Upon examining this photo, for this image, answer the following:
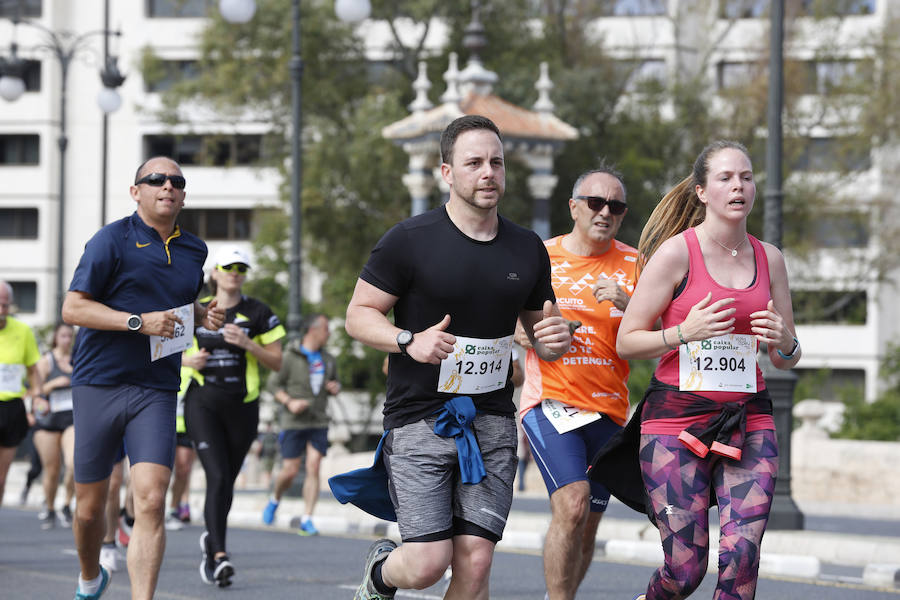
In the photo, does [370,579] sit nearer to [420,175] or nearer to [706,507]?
[706,507]

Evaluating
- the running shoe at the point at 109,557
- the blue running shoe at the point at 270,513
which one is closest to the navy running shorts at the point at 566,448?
the running shoe at the point at 109,557

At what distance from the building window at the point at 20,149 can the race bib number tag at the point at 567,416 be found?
169ft

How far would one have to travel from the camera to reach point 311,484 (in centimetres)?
1407

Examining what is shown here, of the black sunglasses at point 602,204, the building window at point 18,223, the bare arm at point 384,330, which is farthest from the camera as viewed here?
the building window at point 18,223

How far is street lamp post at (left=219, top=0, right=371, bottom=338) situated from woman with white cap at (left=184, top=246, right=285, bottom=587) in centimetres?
859

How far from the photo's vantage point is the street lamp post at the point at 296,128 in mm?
19219

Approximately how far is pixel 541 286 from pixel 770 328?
0.89 meters

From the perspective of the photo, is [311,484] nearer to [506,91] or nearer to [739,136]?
[506,91]

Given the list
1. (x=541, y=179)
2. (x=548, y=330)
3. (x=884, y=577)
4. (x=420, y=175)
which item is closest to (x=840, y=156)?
(x=541, y=179)

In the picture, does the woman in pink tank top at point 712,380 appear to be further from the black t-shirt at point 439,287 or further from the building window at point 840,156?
the building window at point 840,156

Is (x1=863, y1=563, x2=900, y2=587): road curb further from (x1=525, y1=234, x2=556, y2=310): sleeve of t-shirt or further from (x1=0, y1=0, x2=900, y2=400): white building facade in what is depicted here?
(x1=0, y1=0, x2=900, y2=400): white building facade

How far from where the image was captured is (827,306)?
4931cm

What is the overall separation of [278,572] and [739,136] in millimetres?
30277

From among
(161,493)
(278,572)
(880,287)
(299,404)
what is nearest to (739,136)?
(880,287)
